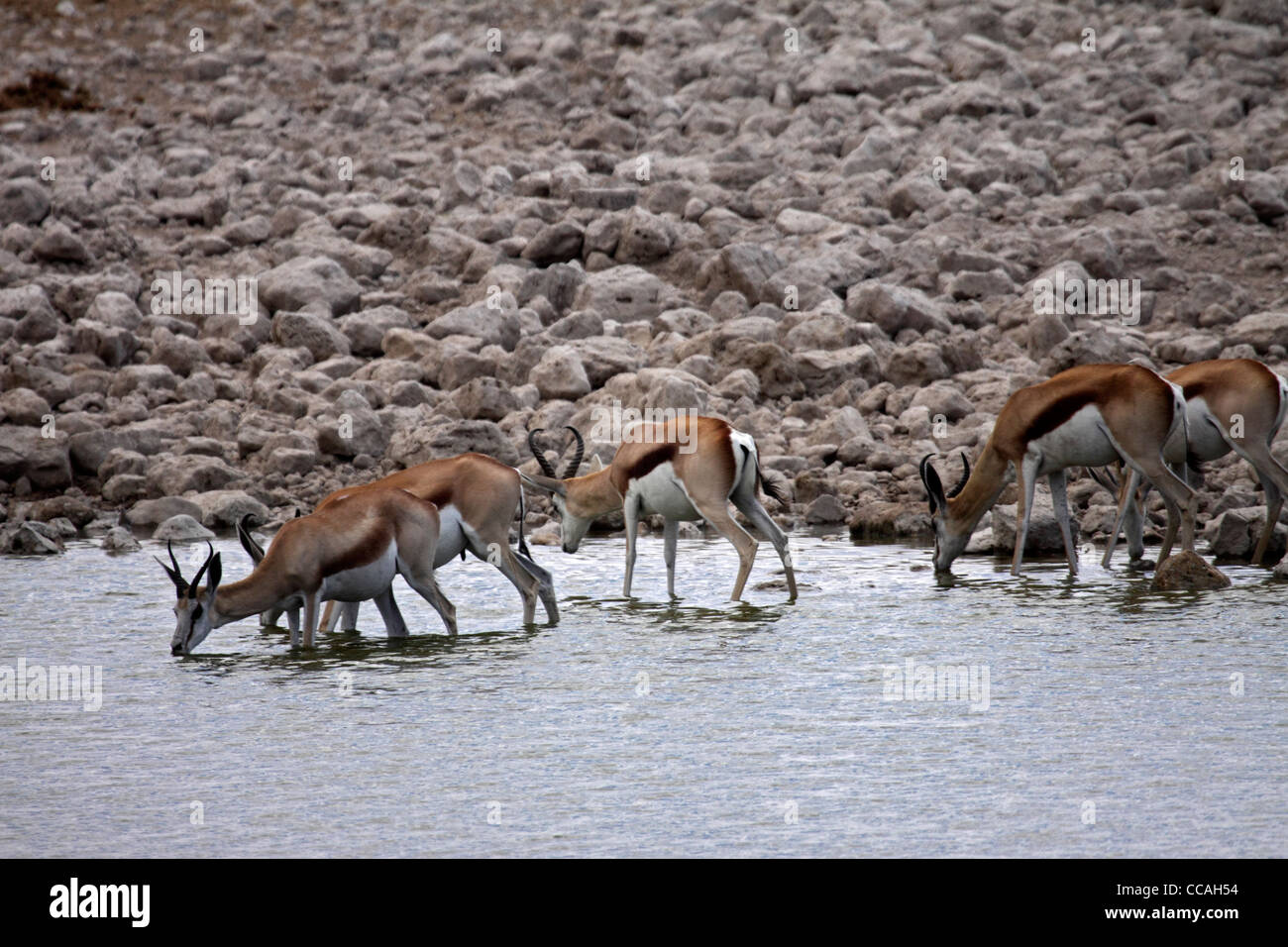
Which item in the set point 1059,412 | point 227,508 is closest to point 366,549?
point 1059,412

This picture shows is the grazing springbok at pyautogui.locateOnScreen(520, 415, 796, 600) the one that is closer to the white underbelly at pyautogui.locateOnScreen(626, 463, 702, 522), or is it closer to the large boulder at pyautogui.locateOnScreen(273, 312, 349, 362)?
the white underbelly at pyautogui.locateOnScreen(626, 463, 702, 522)

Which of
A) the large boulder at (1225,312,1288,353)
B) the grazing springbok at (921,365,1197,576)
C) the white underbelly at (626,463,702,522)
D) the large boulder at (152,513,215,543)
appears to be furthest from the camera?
the large boulder at (1225,312,1288,353)

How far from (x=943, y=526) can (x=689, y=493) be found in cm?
246

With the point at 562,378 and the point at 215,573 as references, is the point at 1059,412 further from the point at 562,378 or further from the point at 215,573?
the point at 562,378

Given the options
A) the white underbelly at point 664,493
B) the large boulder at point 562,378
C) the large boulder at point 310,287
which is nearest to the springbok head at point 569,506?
the white underbelly at point 664,493

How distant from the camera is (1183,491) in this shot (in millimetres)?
12961

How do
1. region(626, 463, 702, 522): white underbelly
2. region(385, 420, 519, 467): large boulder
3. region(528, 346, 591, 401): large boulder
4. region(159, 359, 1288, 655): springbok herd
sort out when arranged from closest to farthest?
region(159, 359, 1288, 655): springbok herd
region(626, 463, 702, 522): white underbelly
region(385, 420, 519, 467): large boulder
region(528, 346, 591, 401): large boulder

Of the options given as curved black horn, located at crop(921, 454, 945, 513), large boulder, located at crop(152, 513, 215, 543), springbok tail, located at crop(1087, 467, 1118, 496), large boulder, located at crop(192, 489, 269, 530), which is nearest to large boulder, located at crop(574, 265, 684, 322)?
large boulder, located at crop(192, 489, 269, 530)

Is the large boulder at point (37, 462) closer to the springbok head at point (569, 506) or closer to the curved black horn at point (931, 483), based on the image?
the springbok head at point (569, 506)

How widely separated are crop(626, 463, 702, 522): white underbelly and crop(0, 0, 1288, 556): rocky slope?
3721mm

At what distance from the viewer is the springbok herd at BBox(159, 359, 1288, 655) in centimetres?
1005

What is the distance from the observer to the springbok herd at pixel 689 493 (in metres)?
10.0

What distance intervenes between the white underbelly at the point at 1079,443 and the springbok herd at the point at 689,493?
0.01 meters

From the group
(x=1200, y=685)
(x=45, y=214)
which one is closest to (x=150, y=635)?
(x=1200, y=685)
